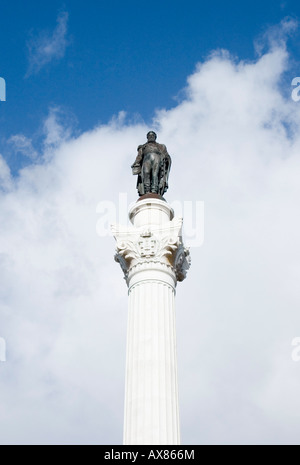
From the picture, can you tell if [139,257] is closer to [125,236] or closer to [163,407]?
[125,236]

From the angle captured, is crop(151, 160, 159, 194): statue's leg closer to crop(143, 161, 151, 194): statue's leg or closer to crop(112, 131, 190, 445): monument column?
crop(112, 131, 190, 445): monument column

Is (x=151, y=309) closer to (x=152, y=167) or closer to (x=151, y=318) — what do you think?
(x=151, y=318)

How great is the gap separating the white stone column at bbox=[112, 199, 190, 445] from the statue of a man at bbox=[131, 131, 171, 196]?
1.76 metres

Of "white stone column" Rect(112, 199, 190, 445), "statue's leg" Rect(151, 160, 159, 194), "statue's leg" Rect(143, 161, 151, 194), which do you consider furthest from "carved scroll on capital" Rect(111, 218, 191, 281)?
"statue's leg" Rect(143, 161, 151, 194)

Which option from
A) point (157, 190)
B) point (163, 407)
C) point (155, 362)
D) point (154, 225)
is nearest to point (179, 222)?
point (154, 225)

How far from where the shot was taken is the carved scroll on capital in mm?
26328

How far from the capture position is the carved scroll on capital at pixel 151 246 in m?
26.3

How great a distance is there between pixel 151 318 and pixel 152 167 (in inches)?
384

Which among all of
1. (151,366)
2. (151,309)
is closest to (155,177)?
(151,309)

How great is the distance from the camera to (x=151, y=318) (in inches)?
952

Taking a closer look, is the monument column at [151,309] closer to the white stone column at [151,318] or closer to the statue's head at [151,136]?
the white stone column at [151,318]

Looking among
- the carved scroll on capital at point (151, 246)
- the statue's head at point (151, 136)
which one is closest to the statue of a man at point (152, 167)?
the statue's head at point (151, 136)
